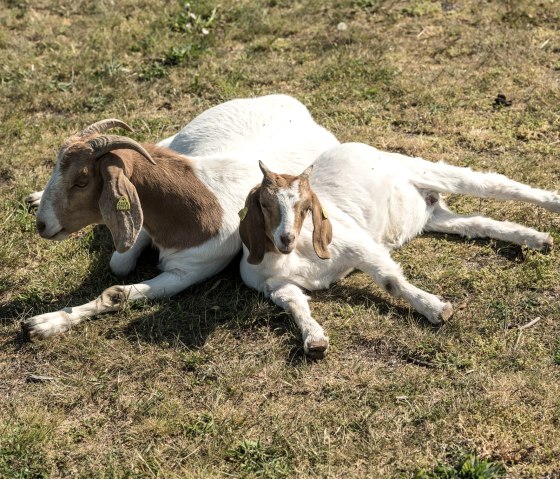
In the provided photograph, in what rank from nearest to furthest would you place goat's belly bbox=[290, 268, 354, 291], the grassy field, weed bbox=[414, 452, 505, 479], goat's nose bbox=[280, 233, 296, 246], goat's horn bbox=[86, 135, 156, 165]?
1. weed bbox=[414, 452, 505, 479]
2. the grassy field
3. goat's nose bbox=[280, 233, 296, 246]
4. goat's horn bbox=[86, 135, 156, 165]
5. goat's belly bbox=[290, 268, 354, 291]

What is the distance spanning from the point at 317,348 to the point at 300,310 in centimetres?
41

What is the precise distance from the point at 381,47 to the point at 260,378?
5.10 meters

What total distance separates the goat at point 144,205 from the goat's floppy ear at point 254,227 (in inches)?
18.4

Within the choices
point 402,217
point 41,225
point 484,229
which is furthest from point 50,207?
point 484,229

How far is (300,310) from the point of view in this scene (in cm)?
566

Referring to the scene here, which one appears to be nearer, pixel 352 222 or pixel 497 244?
pixel 352 222

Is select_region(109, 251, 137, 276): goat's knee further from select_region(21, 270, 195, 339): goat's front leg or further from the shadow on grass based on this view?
the shadow on grass

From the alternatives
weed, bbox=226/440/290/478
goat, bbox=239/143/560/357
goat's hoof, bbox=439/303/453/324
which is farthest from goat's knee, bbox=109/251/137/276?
goat's hoof, bbox=439/303/453/324

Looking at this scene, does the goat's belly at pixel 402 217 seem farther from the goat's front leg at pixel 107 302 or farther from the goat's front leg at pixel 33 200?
the goat's front leg at pixel 33 200

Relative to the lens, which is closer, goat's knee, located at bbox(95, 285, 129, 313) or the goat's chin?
the goat's chin

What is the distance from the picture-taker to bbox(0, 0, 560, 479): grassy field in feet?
15.5

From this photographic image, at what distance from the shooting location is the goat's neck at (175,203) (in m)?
6.04

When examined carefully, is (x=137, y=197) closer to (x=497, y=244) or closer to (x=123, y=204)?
(x=123, y=204)

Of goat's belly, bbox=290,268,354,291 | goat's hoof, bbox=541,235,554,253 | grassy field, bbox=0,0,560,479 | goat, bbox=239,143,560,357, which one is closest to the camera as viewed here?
grassy field, bbox=0,0,560,479
